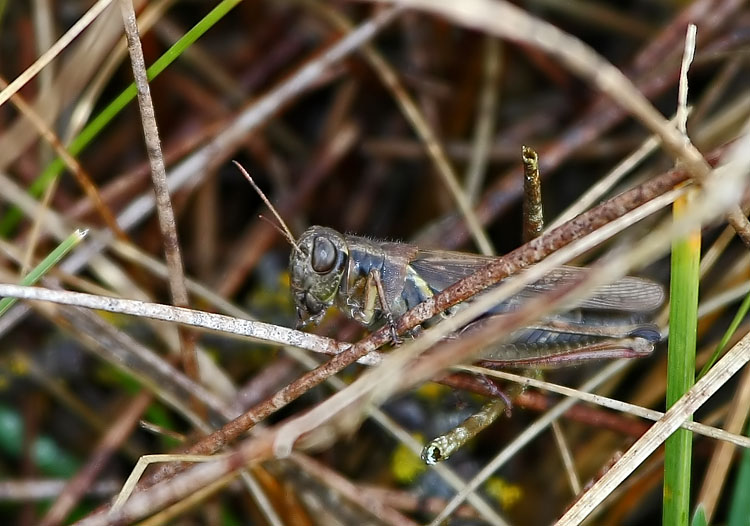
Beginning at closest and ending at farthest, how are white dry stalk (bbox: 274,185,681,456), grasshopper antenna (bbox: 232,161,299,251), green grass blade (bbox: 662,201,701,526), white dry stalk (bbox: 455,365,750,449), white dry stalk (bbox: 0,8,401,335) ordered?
1. white dry stalk (bbox: 274,185,681,456)
2. green grass blade (bbox: 662,201,701,526)
3. white dry stalk (bbox: 455,365,750,449)
4. grasshopper antenna (bbox: 232,161,299,251)
5. white dry stalk (bbox: 0,8,401,335)

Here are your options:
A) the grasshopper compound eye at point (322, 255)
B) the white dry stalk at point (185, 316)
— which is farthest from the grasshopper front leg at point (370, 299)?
the white dry stalk at point (185, 316)

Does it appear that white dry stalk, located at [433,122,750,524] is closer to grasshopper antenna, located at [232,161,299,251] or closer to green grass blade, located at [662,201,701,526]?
green grass blade, located at [662,201,701,526]

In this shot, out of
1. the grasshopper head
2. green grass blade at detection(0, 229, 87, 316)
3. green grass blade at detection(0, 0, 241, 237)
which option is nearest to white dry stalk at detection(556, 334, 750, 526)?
the grasshopper head

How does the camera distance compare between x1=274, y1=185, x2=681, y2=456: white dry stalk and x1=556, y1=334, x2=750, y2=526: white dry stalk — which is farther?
x1=556, y1=334, x2=750, y2=526: white dry stalk

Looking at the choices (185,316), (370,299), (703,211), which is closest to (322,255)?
(370,299)

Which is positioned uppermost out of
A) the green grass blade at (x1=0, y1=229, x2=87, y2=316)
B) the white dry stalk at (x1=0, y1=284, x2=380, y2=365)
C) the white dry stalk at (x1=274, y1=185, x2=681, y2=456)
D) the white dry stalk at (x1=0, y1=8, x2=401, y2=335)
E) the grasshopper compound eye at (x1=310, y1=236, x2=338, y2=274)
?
the white dry stalk at (x1=0, y1=8, x2=401, y2=335)

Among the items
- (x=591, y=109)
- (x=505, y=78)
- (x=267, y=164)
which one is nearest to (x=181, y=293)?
(x=267, y=164)

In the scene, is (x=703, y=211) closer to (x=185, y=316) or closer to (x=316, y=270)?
(x=185, y=316)

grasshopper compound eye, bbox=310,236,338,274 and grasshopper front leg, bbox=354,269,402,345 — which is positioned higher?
grasshopper compound eye, bbox=310,236,338,274
